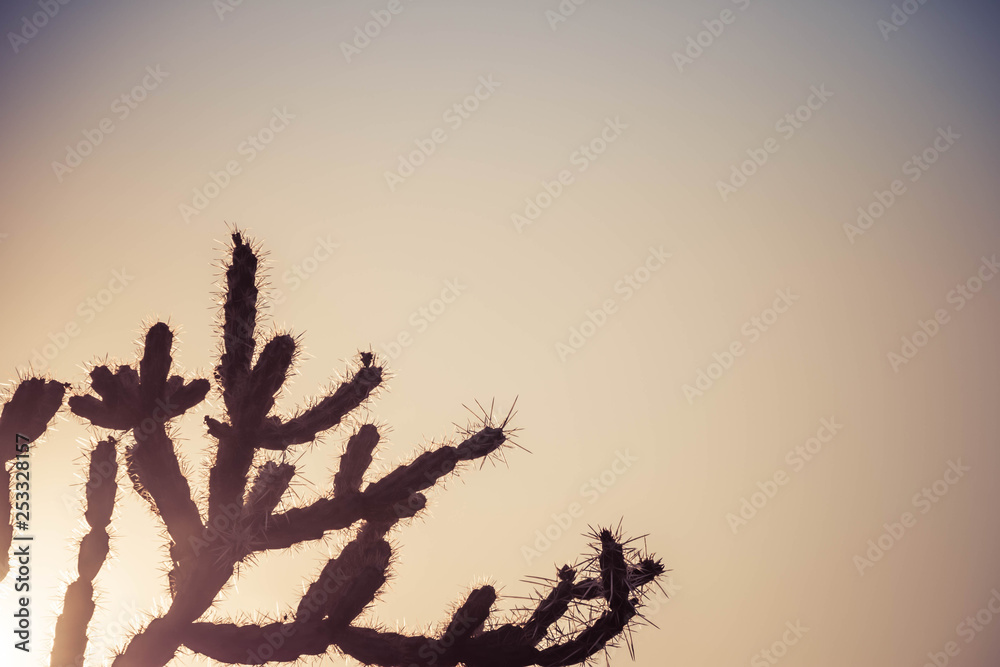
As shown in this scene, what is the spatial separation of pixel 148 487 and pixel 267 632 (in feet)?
4.53

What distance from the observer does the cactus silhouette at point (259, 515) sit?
4367mm

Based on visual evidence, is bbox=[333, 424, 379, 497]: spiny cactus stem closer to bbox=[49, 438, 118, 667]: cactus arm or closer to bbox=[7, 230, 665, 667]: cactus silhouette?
bbox=[7, 230, 665, 667]: cactus silhouette

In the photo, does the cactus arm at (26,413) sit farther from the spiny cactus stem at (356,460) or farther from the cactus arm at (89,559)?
the spiny cactus stem at (356,460)

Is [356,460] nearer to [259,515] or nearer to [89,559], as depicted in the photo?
[259,515]

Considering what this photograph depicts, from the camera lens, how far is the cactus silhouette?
437cm

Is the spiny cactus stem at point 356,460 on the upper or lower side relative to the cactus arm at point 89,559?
upper

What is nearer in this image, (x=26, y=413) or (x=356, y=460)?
A: (x=26, y=413)

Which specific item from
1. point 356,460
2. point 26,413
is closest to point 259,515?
point 356,460

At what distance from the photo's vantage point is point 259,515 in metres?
4.51

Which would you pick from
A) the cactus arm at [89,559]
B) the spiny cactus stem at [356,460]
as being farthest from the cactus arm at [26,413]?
the spiny cactus stem at [356,460]

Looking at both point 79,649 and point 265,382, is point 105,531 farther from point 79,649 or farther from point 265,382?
point 265,382

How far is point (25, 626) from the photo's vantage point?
496 centimetres

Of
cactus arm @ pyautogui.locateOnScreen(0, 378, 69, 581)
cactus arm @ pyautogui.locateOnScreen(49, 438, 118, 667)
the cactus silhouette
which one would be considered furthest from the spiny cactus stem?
cactus arm @ pyautogui.locateOnScreen(0, 378, 69, 581)

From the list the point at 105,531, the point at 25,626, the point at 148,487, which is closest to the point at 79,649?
the point at 25,626
